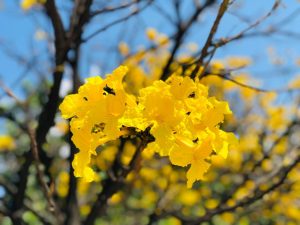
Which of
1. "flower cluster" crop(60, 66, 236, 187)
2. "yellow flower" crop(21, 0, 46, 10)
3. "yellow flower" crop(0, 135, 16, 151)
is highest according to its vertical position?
"yellow flower" crop(0, 135, 16, 151)

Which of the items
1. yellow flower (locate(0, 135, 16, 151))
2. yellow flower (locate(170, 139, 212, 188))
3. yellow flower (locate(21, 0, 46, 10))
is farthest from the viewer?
yellow flower (locate(0, 135, 16, 151))

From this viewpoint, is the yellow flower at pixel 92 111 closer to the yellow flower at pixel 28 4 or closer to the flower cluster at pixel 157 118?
the flower cluster at pixel 157 118

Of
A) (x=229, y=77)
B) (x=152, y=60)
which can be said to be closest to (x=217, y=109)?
(x=229, y=77)

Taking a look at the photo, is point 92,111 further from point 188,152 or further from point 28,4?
point 28,4

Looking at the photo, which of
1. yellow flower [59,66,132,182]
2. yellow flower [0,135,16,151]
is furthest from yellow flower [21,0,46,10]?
yellow flower [0,135,16,151]

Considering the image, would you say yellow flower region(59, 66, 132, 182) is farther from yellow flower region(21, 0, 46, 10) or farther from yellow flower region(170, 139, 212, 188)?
yellow flower region(21, 0, 46, 10)

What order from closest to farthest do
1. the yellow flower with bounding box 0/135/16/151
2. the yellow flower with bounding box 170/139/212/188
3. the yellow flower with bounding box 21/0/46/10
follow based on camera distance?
the yellow flower with bounding box 170/139/212/188
the yellow flower with bounding box 21/0/46/10
the yellow flower with bounding box 0/135/16/151

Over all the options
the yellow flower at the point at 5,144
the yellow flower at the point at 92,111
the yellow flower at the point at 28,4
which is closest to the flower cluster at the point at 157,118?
the yellow flower at the point at 92,111

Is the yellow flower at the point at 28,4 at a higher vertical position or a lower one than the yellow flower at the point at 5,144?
lower

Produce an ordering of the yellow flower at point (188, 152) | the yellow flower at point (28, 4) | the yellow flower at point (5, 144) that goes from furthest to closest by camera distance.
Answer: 1. the yellow flower at point (5, 144)
2. the yellow flower at point (28, 4)
3. the yellow flower at point (188, 152)
